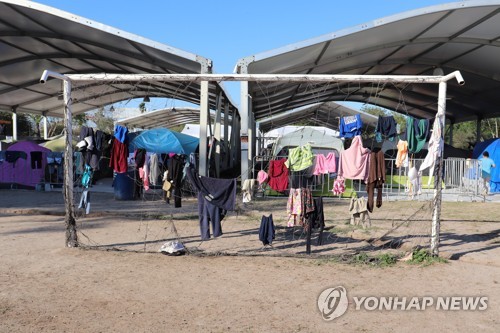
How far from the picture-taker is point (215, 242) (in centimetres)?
851

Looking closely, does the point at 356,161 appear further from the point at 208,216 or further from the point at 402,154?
the point at 208,216

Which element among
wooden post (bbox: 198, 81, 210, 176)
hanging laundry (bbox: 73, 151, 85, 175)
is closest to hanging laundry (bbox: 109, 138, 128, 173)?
hanging laundry (bbox: 73, 151, 85, 175)

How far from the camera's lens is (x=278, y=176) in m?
8.91

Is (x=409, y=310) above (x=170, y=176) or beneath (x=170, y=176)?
beneath

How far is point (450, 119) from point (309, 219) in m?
26.7

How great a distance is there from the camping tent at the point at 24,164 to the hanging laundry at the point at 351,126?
1290cm

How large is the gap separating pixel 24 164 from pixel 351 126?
558 inches

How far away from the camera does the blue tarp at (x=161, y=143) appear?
56.3 ft

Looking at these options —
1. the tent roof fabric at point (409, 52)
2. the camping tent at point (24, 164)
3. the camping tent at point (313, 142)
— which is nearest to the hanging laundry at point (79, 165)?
the camping tent at point (24, 164)

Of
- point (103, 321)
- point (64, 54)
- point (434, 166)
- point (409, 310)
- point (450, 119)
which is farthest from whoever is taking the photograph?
point (450, 119)

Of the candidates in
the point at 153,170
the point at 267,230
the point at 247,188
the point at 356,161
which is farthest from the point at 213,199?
the point at 153,170

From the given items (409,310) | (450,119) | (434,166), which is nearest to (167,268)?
(409,310)

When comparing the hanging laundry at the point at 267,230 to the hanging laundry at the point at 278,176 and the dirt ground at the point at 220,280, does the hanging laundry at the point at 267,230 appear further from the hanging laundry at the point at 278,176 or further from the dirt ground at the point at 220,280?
the hanging laundry at the point at 278,176

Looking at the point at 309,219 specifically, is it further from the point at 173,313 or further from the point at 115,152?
the point at 115,152
